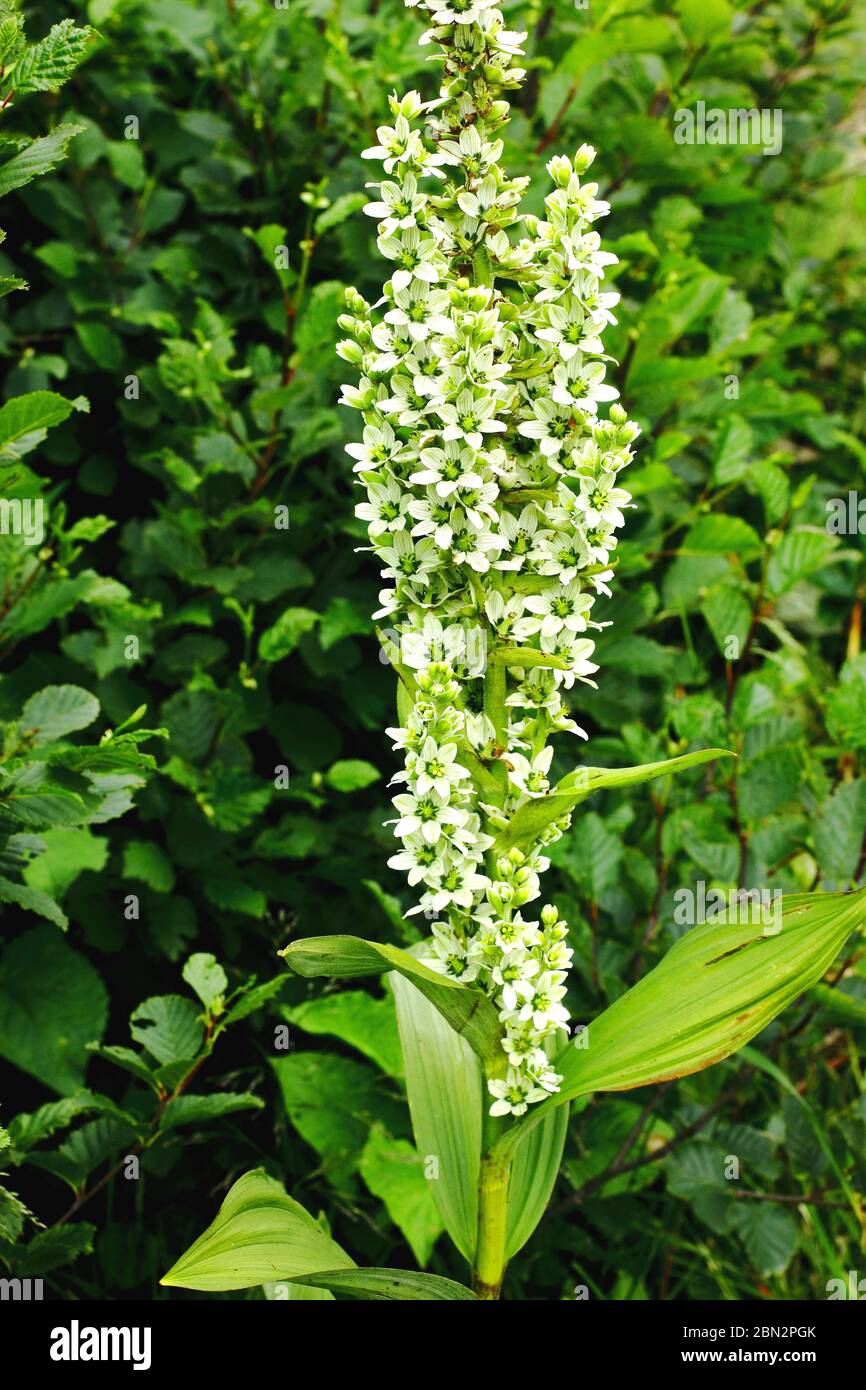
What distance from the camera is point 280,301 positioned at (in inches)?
110

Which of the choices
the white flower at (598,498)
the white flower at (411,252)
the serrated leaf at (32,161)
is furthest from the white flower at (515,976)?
the serrated leaf at (32,161)

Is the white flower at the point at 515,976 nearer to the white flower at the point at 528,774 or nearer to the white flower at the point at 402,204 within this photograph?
the white flower at the point at 528,774

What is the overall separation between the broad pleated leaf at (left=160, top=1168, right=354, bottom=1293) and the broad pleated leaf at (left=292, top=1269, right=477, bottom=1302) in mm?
52

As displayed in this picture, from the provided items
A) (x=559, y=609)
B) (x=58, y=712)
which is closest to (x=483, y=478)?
(x=559, y=609)

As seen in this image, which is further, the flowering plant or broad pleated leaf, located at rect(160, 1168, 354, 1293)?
broad pleated leaf, located at rect(160, 1168, 354, 1293)

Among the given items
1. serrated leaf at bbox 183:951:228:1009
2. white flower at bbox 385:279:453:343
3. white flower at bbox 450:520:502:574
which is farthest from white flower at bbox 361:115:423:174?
serrated leaf at bbox 183:951:228:1009

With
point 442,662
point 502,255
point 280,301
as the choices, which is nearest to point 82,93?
point 280,301

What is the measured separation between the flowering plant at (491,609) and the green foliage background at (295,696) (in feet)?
1.62

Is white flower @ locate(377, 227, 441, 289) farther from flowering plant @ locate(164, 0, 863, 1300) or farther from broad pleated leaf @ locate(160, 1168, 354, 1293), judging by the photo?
broad pleated leaf @ locate(160, 1168, 354, 1293)

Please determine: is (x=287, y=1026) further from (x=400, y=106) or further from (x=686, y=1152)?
(x=400, y=106)

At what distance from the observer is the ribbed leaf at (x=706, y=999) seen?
1.55 meters

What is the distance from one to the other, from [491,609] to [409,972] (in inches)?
17.9

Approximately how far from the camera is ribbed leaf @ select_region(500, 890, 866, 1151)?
1.55m

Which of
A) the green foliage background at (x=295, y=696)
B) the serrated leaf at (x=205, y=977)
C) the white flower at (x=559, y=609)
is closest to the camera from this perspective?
the white flower at (x=559, y=609)
